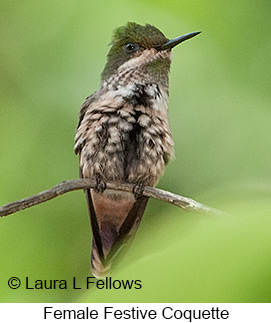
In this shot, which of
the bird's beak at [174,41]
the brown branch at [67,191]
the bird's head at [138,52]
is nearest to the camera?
the brown branch at [67,191]

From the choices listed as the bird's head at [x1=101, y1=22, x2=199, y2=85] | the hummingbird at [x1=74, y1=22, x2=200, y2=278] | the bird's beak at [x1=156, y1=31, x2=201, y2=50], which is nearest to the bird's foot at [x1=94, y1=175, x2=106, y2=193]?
the hummingbird at [x1=74, y1=22, x2=200, y2=278]

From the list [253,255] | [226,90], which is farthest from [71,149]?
[253,255]

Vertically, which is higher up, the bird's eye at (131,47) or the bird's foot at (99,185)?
the bird's eye at (131,47)

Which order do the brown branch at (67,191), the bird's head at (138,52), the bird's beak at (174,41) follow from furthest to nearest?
the bird's head at (138,52) → the bird's beak at (174,41) → the brown branch at (67,191)

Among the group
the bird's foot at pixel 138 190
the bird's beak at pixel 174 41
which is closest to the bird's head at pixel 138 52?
the bird's beak at pixel 174 41

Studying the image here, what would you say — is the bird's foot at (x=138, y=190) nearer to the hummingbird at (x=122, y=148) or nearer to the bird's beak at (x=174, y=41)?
the hummingbird at (x=122, y=148)

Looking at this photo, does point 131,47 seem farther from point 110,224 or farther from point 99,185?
point 110,224

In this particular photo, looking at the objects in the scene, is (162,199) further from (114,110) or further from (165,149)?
(114,110)
